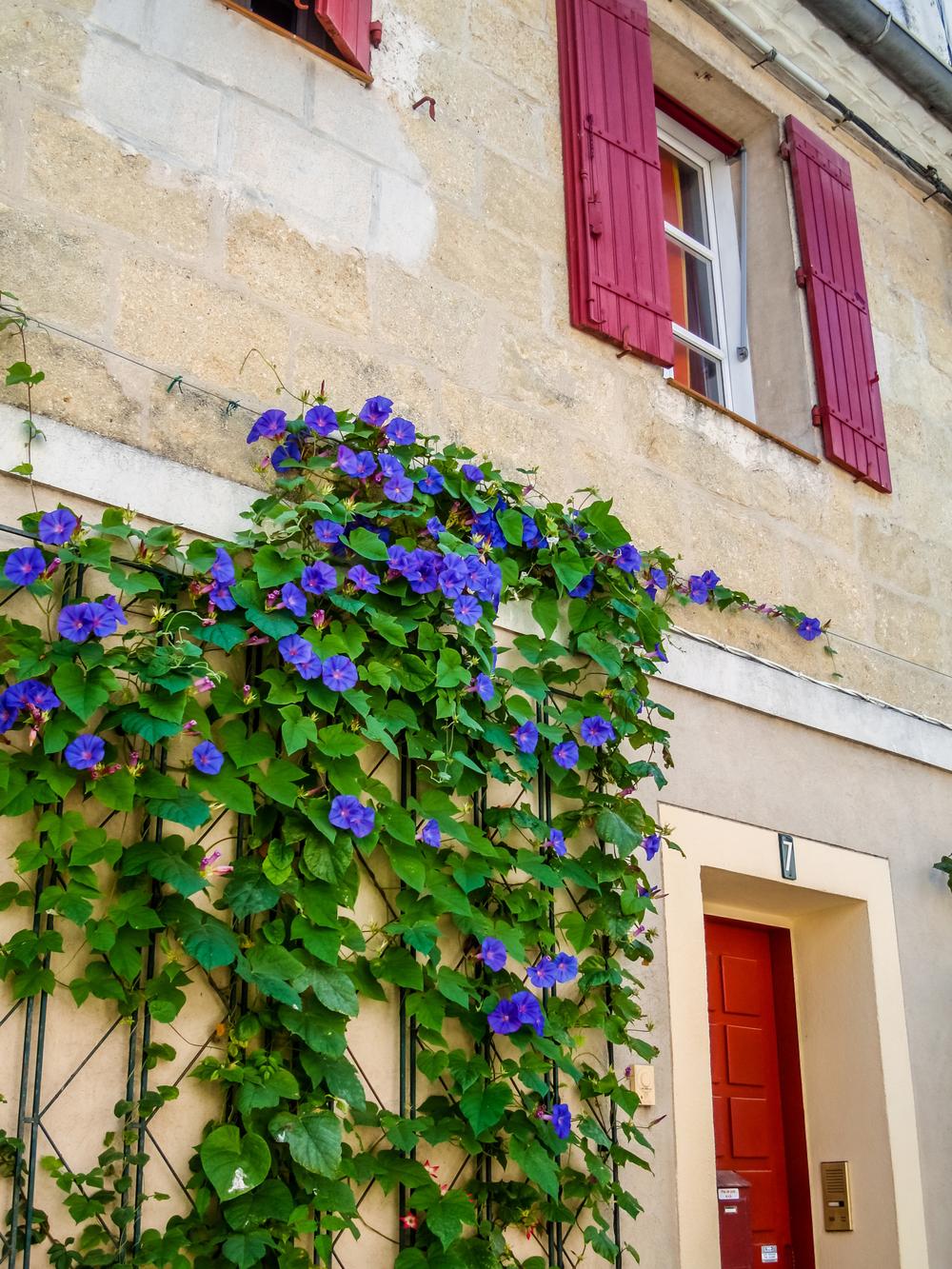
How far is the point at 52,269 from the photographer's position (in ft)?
11.6

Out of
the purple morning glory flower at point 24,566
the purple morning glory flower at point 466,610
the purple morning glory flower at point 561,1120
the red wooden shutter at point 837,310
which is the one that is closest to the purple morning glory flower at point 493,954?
the purple morning glory flower at point 561,1120

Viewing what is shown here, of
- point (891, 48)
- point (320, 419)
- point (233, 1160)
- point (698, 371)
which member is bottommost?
point (233, 1160)

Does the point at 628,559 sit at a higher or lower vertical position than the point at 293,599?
higher

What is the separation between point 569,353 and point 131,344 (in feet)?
5.21

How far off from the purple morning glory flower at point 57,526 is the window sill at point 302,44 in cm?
178

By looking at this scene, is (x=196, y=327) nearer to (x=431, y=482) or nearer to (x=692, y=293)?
(x=431, y=482)

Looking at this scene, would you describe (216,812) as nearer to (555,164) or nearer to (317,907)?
(317,907)

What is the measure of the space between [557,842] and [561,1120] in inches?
28.2

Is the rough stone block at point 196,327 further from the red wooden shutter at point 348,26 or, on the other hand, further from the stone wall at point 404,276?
the red wooden shutter at point 348,26

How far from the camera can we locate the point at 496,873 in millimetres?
3848

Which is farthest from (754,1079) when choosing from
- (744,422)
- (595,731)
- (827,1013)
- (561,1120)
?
(744,422)

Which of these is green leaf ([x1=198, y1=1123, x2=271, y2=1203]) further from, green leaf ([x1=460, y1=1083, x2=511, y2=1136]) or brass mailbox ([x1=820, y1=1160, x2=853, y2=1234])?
brass mailbox ([x1=820, y1=1160, x2=853, y2=1234])

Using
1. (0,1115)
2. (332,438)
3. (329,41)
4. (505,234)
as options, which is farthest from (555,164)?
(0,1115)

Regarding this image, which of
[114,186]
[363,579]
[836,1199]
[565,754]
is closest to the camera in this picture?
[363,579]
